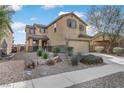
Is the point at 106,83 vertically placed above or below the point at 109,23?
below

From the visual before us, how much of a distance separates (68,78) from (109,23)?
1.84 metres

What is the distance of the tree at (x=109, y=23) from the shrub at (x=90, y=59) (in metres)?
0.52

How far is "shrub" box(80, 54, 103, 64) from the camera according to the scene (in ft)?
15.6

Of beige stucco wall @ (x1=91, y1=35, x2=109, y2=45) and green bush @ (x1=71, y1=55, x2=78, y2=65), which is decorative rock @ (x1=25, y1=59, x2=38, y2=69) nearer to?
green bush @ (x1=71, y1=55, x2=78, y2=65)

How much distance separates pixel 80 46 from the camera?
173 inches

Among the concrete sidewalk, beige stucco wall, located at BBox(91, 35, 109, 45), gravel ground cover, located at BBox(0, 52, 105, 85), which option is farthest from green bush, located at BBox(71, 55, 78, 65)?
beige stucco wall, located at BBox(91, 35, 109, 45)

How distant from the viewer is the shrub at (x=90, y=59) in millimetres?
4750

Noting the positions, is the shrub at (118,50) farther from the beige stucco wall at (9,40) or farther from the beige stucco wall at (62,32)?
the beige stucco wall at (9,40)

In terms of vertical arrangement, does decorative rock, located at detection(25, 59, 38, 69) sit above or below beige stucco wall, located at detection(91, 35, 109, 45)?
below

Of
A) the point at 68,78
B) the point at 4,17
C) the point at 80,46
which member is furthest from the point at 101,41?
the point at 4,17

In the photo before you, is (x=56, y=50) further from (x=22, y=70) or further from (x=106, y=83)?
(x=106, y=83)

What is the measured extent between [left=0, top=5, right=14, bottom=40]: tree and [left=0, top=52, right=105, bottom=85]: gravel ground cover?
2.74ft
